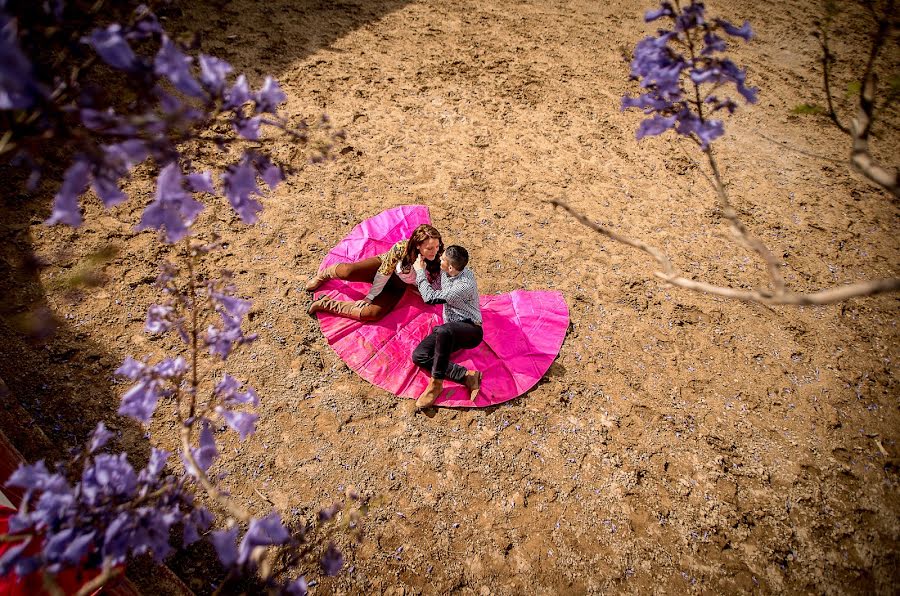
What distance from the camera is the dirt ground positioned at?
2644mm

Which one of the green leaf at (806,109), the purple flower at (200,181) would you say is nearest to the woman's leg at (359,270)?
the purple flower at (200,181)

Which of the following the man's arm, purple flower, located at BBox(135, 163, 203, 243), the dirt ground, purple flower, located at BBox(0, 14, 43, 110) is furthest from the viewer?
the man's arm

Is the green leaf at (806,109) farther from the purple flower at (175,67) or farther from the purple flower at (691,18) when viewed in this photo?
the purple flower at (175,67)

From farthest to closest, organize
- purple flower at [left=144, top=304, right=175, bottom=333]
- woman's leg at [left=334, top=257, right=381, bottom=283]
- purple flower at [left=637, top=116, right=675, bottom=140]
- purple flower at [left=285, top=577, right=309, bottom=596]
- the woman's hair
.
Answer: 1. woman's leg at [left=334, top=257, right=381, bottom=283]
2. the woman's hair
3. purple flower at [left=144, top=304, right=175, bottom=333]
4. purple flower at [left=637, top=116, right=675, bottom=140]
5. purple flower at [left=285, top=577, right=309, bottom=596]

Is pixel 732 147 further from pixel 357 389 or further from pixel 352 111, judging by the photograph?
pixel 357 389

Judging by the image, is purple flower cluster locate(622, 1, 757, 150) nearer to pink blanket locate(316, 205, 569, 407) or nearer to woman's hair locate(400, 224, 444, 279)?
woman's hair locate(400, 224, 444, 279)

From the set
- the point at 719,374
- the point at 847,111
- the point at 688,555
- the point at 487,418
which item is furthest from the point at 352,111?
the point at 847,111

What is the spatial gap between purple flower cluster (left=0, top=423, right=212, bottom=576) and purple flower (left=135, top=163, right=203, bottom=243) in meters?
0.56

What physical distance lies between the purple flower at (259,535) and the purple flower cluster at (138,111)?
2.46 feet

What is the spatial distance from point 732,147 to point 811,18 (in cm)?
453

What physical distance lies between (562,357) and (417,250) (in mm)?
1454

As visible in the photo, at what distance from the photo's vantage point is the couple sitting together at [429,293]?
10.3 ft

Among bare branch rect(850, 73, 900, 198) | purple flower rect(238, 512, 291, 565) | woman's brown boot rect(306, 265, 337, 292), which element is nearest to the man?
woman's brown boot rect(306, 265, 337, 292)

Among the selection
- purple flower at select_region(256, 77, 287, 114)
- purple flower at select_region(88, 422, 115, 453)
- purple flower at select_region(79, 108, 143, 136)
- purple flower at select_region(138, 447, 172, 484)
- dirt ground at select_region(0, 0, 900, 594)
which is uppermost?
purple flower at select_region(79, 108, 143, 136)
